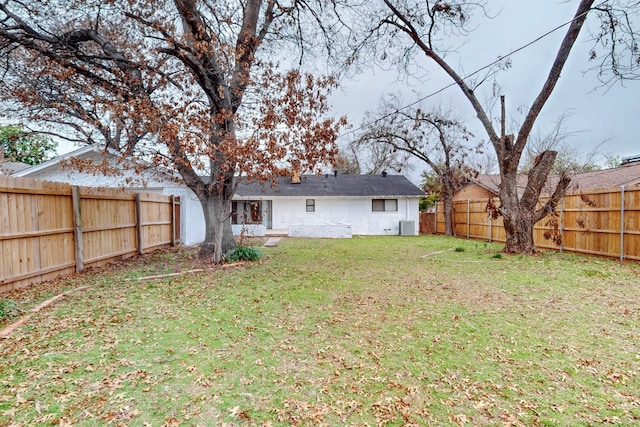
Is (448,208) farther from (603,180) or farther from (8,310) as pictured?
(8,310)

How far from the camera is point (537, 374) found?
3059mm

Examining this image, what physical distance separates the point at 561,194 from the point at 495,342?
907 cm

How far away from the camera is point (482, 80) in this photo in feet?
38.2

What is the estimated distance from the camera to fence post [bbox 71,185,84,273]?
7234 mm

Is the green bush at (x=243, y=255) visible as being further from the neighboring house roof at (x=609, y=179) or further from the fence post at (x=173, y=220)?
the neighboring house roof at (x=609, y=179)

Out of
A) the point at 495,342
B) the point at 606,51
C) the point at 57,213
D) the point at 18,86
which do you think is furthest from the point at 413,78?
the point at 18,86

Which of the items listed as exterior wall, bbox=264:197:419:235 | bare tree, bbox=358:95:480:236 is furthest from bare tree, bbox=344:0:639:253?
exterior wall, bbox=264:197:419:235

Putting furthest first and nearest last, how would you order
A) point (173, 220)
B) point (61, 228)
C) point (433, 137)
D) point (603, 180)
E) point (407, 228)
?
point (407, 228) < point (433, 137) < point (603, 180) < point (173, 220) < point (61, 228)

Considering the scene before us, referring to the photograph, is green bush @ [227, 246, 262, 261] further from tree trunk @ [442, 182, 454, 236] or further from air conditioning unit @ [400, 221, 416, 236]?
tree trunk @ [442, 182, 454, 236]

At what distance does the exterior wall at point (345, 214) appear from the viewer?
20422 millimetres

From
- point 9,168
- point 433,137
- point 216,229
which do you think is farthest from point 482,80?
point 9,168

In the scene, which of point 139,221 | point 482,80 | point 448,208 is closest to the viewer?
point 139,221

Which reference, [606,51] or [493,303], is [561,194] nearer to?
[606,51]

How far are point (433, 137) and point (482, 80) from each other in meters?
7.05
